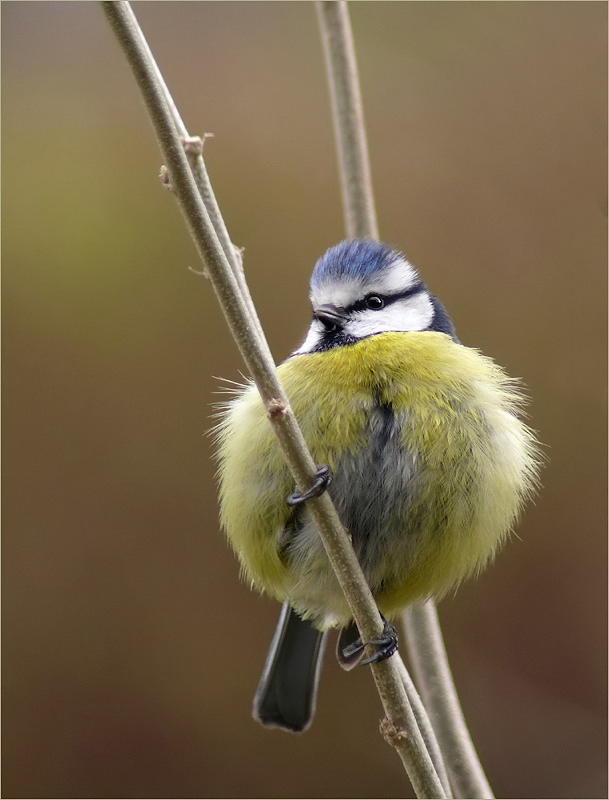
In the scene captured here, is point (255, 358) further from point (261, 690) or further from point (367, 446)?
point (261, 690)

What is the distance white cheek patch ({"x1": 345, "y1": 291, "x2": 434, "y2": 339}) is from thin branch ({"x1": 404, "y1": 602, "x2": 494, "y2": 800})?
60cm

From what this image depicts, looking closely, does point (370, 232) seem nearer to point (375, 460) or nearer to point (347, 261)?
point (347, 261)

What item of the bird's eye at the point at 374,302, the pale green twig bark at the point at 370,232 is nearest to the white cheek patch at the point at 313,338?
the bird's eye at the point at 374,302

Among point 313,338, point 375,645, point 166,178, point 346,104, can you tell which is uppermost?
point 346,104

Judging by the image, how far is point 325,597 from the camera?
1.72 meters

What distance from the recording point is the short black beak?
1.70 meters

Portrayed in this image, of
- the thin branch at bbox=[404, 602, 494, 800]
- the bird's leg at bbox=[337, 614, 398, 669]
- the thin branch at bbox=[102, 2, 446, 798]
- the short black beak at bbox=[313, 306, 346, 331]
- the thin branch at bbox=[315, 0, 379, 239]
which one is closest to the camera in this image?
the thin branch at bbox=[102, 2, 446, 798]

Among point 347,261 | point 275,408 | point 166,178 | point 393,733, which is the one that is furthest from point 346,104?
point 393,733

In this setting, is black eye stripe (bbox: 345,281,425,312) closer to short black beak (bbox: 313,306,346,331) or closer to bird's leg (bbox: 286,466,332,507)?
short black beak (bbox: 313,306,346,331)

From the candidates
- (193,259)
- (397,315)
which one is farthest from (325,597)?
(193,259)

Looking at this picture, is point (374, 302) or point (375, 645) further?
point (374, 302)

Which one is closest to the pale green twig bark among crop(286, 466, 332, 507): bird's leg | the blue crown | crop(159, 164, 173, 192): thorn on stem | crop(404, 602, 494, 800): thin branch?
crop(404, 602, 494, 800): thin branch

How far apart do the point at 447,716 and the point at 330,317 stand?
2.53ft

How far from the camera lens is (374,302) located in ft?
5.90
